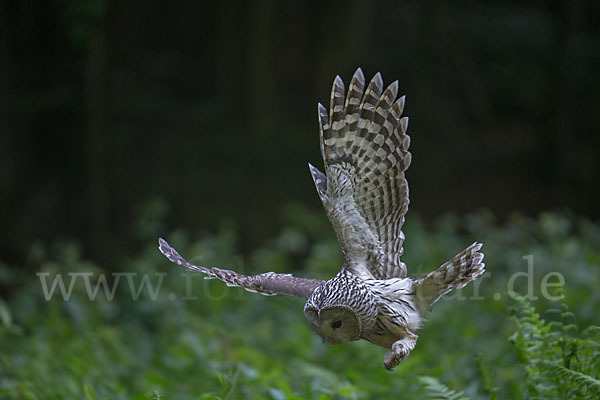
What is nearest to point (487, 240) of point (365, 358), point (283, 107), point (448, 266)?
point (365, 358)

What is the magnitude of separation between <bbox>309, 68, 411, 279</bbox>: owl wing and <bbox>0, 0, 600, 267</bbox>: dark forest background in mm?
4549

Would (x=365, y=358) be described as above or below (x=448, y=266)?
below

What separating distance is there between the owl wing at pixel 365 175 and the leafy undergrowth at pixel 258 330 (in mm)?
631

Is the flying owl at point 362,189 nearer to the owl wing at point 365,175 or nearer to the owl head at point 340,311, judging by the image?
the owl wing at point 365,175

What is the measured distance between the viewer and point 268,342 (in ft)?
17.6

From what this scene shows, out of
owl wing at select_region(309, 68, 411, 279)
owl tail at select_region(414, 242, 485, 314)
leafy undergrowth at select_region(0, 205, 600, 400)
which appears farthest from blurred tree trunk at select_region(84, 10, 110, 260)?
owl tail at select_region(414, 242, 485, 314)

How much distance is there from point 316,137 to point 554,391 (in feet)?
19.4

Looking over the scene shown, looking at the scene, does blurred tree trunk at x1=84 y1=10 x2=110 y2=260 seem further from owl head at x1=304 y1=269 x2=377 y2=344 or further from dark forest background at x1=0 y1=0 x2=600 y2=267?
owl head at x1=304 y1=269 x2=377 y2=344

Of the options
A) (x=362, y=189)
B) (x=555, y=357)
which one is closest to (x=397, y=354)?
(x=362, y=189)

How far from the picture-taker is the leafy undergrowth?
368cm

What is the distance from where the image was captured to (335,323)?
2.20 metres

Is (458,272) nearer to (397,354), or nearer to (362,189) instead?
(397,354)

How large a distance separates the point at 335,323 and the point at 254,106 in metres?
6.33

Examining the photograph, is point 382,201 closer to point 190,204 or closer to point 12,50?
point 190,204
